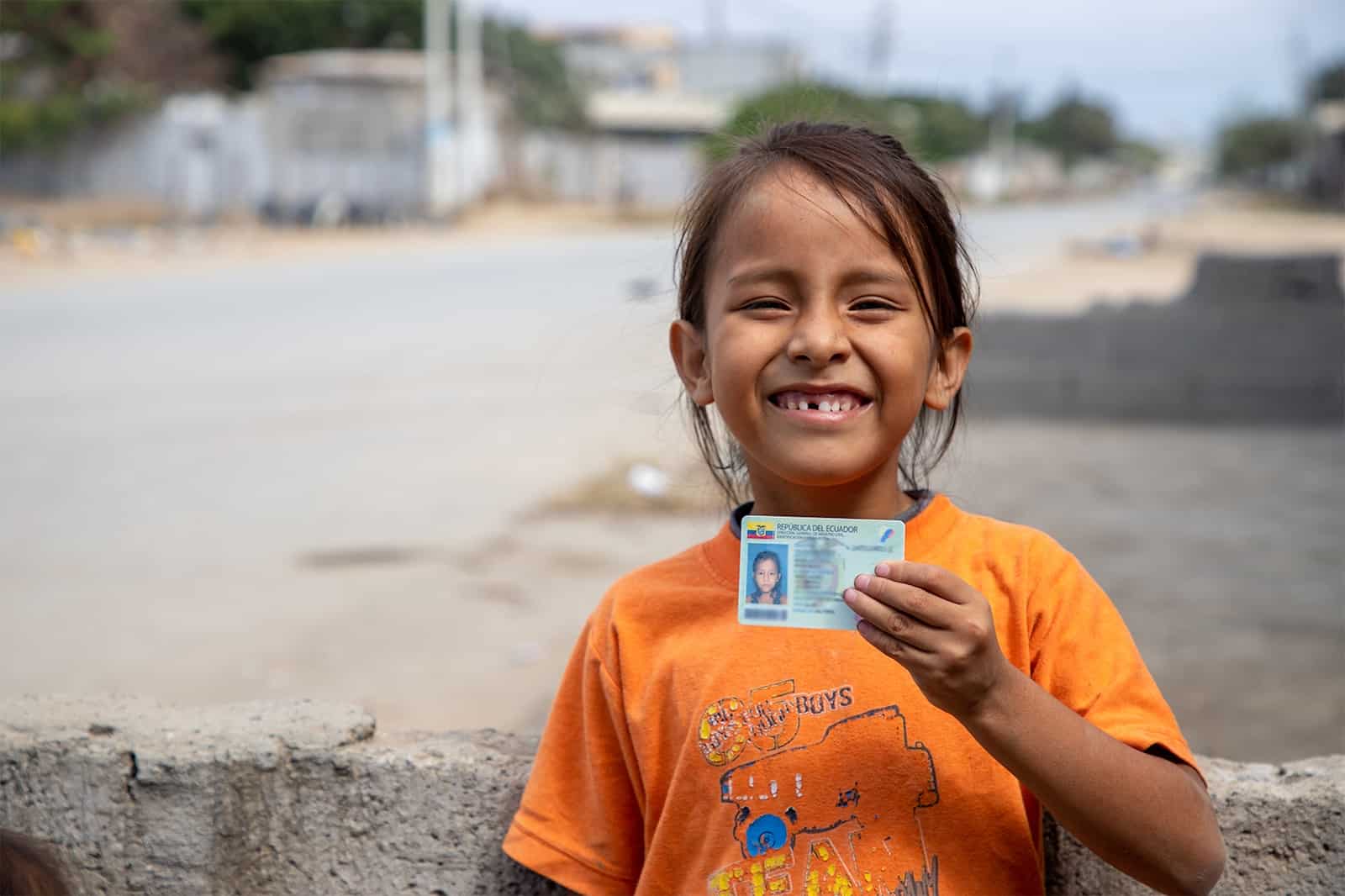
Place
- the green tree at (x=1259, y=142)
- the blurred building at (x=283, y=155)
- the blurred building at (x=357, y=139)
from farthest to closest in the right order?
1. the green tree at (x=1259, y=142)
2. the blurred building at (x=357, y=139)
3. the blurred building at (x=283, y=155)

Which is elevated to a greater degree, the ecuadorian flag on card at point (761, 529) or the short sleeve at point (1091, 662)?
→ the ecuadorian flag on card at point (761, 529)

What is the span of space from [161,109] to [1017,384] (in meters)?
27.4

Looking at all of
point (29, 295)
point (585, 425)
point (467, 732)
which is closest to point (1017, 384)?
point (585, 425)

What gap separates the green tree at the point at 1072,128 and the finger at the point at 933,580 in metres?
117

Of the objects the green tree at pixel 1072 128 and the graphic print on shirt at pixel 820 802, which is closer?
the graphic print on shirt at pixel 820 802

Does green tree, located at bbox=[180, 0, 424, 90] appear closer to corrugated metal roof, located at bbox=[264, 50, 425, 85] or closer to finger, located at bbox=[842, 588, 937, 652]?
corrugated metal roof, located at bbox=[264, 50, 425, 85]

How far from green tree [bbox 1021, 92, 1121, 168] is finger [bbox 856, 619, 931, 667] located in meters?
117

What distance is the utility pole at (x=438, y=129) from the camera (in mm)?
31953

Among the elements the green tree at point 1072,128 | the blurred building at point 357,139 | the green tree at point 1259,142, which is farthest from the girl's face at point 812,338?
the green tree at point 1072,128

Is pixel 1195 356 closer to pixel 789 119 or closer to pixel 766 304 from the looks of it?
pixel 789 119

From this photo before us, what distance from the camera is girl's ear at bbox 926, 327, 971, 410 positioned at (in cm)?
180

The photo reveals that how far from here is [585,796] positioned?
183 cm

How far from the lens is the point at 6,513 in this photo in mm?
6574

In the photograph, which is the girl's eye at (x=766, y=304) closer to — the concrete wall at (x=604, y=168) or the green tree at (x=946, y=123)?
the concrete wall at (x=604, y=168)
